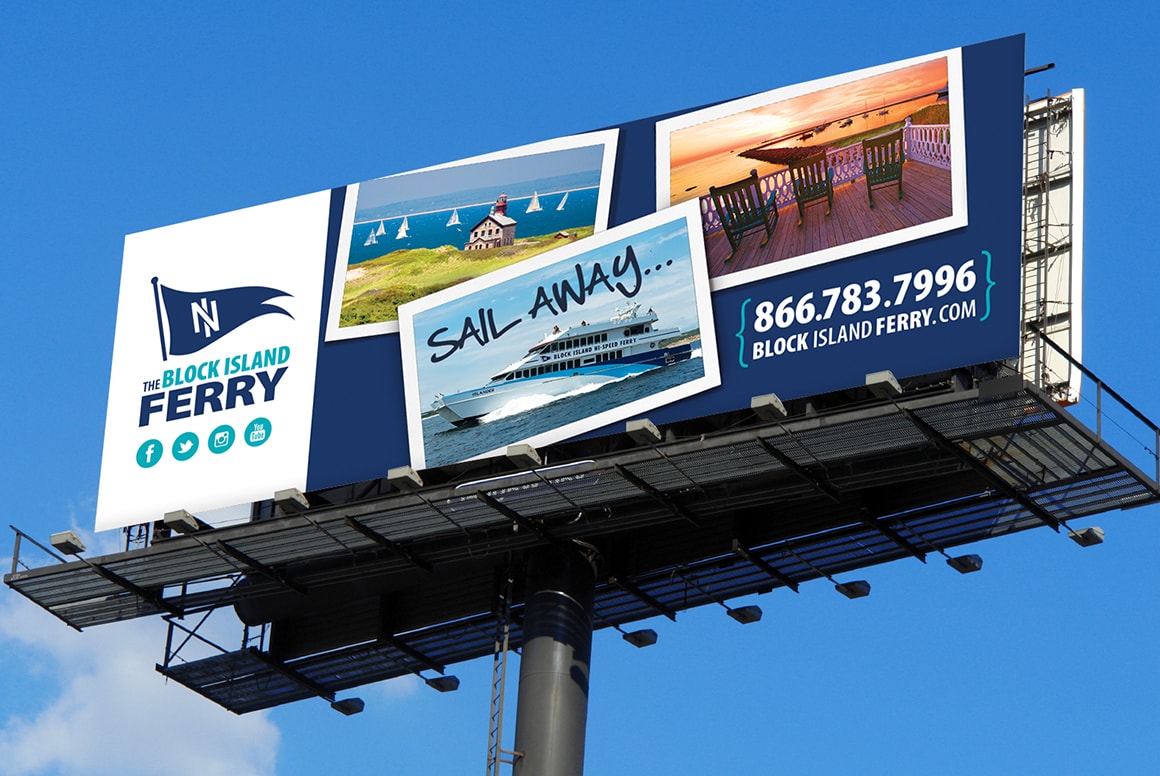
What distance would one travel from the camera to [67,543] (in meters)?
38.1

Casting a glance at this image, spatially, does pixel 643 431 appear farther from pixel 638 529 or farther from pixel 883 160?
pixel 883 160

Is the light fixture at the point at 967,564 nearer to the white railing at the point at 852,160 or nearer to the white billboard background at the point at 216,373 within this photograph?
the white railing at the point at 852,160

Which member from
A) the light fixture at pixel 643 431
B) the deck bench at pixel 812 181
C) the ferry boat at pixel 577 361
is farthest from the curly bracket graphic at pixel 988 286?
the light fixture at pixel 643 431

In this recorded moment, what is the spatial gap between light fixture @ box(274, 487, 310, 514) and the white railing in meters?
7.62

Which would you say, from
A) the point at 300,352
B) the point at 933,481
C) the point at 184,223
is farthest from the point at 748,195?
the point at 184,223

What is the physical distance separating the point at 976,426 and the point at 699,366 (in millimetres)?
4487

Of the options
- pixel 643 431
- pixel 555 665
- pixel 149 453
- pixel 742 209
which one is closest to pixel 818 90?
pixel 742 209

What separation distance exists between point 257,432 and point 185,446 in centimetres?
139

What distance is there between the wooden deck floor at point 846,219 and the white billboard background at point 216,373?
24.6ft

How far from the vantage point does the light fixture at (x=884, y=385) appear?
33531mm

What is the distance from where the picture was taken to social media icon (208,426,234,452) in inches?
1532

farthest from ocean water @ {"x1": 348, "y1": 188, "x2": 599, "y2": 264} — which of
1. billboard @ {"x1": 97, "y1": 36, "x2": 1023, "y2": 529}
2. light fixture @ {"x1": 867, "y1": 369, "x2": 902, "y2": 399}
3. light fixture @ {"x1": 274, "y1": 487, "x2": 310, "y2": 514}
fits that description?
light fixture @ {"x1": 867, "y1": 369, "x2": 902, "y2": 399}

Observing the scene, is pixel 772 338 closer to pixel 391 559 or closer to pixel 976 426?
pixel 976 426

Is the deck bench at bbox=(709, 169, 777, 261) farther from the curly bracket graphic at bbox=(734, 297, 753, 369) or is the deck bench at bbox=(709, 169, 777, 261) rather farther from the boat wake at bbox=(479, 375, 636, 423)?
the boat wake at bbox=(479, 375, 636, 423)
